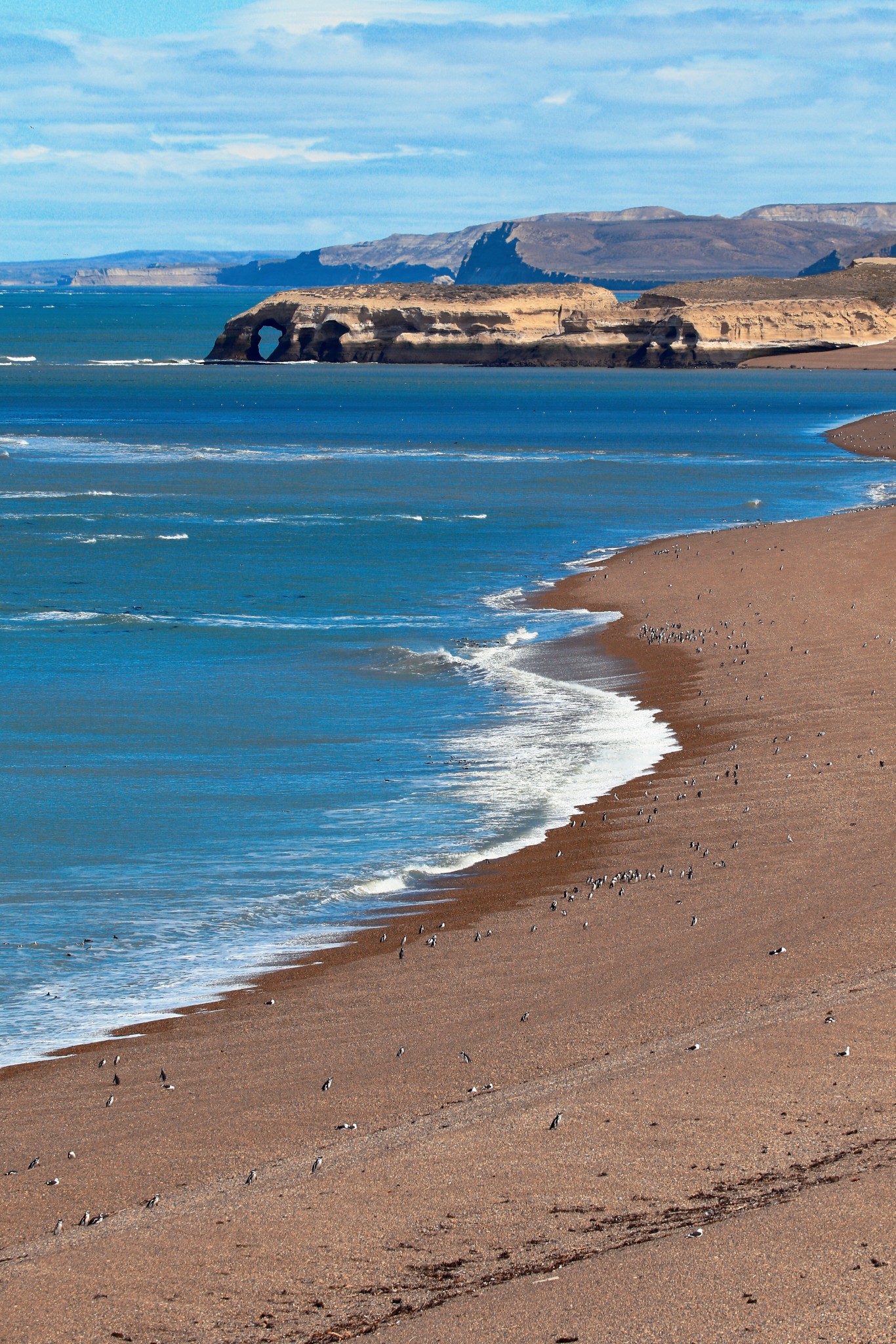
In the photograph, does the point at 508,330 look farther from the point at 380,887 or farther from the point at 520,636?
the point at 380,887

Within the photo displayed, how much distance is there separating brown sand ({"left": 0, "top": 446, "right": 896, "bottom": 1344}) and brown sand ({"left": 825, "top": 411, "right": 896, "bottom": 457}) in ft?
169

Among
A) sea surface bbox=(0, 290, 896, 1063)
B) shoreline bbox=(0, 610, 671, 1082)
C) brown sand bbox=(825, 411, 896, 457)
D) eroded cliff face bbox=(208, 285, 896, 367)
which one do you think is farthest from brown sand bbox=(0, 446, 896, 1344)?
eroded cliff face bbox=(208, 285, 896, 367)

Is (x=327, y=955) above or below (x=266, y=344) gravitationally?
below

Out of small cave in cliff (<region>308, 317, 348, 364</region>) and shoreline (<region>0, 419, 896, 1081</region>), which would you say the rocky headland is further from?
shoreline (<region>0, 419, 896, 1081</region>)

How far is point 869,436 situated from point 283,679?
5105 cm

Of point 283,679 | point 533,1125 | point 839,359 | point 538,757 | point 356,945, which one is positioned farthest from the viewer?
point 839,359

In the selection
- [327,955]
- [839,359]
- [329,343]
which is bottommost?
[327,955]

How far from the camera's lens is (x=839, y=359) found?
457 ft

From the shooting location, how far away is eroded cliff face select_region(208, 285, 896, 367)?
140375 millimetres

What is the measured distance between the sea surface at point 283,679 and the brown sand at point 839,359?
69.1 meters

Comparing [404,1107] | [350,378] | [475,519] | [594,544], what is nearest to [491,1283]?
[404,1107]

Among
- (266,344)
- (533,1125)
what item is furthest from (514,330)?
(533,1125)

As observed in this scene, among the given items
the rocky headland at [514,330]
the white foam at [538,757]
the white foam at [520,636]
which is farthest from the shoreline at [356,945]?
the rocky headland at [514,330]

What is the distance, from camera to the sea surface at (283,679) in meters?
12.8
